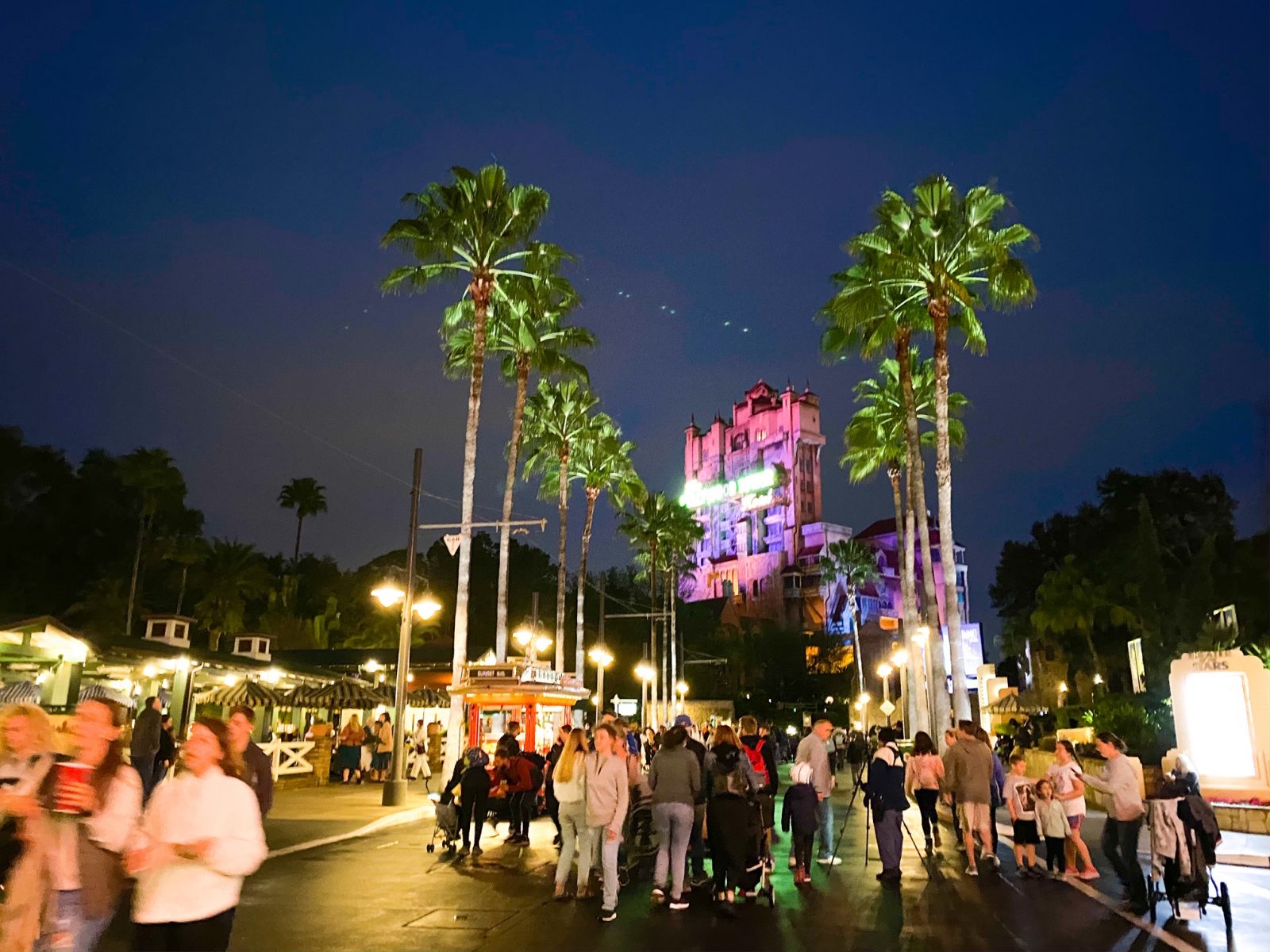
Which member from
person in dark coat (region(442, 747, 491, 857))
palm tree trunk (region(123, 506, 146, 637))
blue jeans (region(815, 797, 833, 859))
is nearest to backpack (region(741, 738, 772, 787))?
blue jeans (region(815, 797, 833, 859))

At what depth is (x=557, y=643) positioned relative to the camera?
127 feet

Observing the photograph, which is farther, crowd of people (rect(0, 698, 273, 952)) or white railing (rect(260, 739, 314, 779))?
white railing (rect(260, 739, 314, 779))

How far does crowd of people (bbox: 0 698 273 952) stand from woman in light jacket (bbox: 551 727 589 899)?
231 inches

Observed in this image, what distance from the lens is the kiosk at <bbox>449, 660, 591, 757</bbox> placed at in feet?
72.6

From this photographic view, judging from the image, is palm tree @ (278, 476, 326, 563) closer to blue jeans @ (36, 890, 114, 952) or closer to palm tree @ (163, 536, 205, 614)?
palm tree @ (163, 536, 205, 614)

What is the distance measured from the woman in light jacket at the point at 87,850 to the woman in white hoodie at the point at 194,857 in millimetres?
178

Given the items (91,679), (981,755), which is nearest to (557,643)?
(91,679)

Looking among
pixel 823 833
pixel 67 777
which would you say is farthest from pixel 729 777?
pixel 67 777

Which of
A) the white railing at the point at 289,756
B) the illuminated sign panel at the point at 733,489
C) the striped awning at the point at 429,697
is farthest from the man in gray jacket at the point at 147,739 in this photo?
the illuminated sign panel at the point at 733,489

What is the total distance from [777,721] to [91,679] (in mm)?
54437

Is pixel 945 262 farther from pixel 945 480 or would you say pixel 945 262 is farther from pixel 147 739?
pixel 147 739

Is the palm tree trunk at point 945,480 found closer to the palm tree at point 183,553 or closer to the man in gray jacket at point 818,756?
the man in gray jacket at point 818,756

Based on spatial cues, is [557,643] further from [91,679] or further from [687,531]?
[687,531]

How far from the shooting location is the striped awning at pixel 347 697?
27.8 meters
